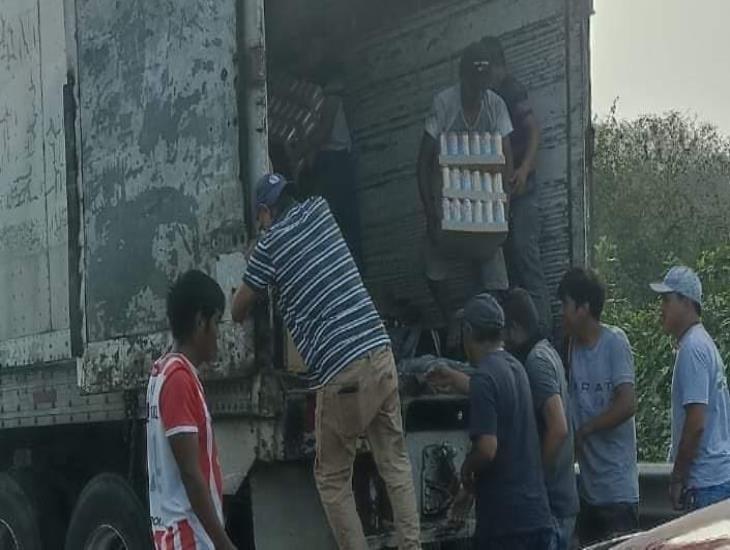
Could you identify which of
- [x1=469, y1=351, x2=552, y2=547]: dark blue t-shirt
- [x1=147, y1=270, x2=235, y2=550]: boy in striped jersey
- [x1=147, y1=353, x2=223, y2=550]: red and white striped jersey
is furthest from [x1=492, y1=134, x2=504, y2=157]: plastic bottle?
[x1=147, y1=353, x2=223, y2=550]: red and white striped jersey

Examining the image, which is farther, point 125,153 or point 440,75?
point 440,75

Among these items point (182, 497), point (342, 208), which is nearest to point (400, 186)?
point (342, 208)

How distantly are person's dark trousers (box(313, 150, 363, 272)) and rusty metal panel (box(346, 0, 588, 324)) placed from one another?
0.05 m

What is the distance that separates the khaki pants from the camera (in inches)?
188

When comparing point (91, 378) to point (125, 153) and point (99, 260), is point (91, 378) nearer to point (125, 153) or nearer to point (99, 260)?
point (99, 260)

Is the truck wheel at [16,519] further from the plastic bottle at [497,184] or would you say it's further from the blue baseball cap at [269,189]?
the plastic bottle at [497,184]

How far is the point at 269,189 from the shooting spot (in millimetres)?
4742

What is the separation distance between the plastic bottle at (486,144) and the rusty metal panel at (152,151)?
1796 millimetres

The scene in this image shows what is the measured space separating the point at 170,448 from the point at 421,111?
11.8 feet

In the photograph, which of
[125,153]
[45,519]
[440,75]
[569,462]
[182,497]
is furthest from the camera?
[440,75]

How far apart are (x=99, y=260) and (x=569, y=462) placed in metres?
2.22

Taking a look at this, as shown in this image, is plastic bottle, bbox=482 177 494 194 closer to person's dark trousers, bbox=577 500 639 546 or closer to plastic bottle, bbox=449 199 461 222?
plastic bottle, bbox=449 199 461 222

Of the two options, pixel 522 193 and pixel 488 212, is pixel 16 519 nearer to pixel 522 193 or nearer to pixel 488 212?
pixel 488 212

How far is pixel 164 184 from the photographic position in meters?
5.24
